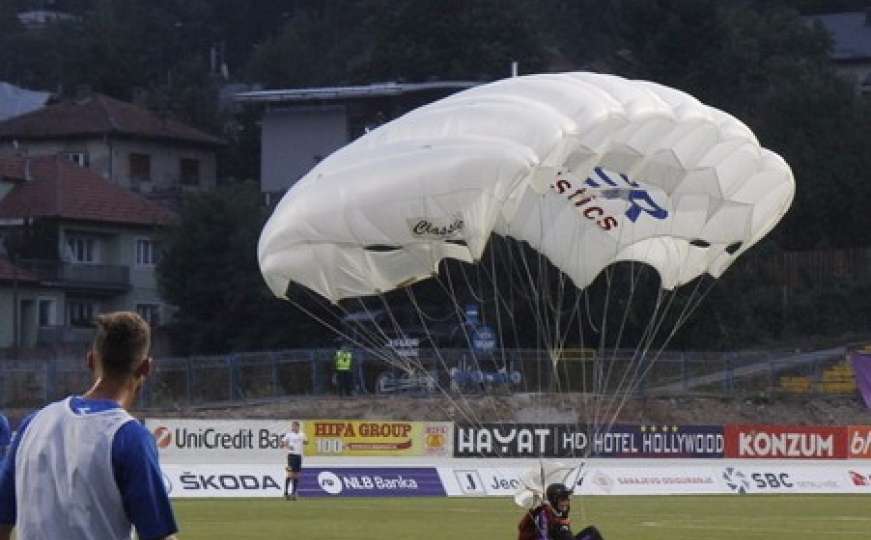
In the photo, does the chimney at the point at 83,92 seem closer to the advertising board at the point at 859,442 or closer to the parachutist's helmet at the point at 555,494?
the advertising board at the point at 859,442

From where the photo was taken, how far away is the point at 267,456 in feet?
130

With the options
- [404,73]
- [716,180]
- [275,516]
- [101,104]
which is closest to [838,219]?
[404,73]

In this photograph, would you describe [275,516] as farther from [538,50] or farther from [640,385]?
[538,50]

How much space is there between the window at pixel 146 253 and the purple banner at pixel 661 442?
46.5 metres

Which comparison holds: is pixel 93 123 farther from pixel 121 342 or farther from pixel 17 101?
pixel 121 342

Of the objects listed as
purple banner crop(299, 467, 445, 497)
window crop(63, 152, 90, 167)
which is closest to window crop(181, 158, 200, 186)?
window crop(63, 152, 90, 167)

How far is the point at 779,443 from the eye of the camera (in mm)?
44781

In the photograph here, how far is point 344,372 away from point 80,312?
3370 centimetres

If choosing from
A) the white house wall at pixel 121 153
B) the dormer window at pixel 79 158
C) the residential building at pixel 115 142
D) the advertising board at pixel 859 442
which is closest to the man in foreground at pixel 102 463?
the advertising board at pixel 859 442

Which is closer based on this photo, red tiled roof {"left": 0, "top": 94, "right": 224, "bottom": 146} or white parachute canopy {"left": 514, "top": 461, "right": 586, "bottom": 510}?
white parachute canopy {"left": 514, "top": 461, "right": 586, "bottom": 510}

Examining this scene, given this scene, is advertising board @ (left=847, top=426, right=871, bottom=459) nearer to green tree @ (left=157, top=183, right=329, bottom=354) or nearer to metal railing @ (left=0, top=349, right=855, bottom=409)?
metal railing @ (left=0, top=349, right=855, bottom=409)

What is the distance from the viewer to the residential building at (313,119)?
95500 millimetres

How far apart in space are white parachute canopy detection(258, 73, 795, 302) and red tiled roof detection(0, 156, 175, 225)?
63.2 m

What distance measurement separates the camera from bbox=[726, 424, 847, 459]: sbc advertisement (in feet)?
146
